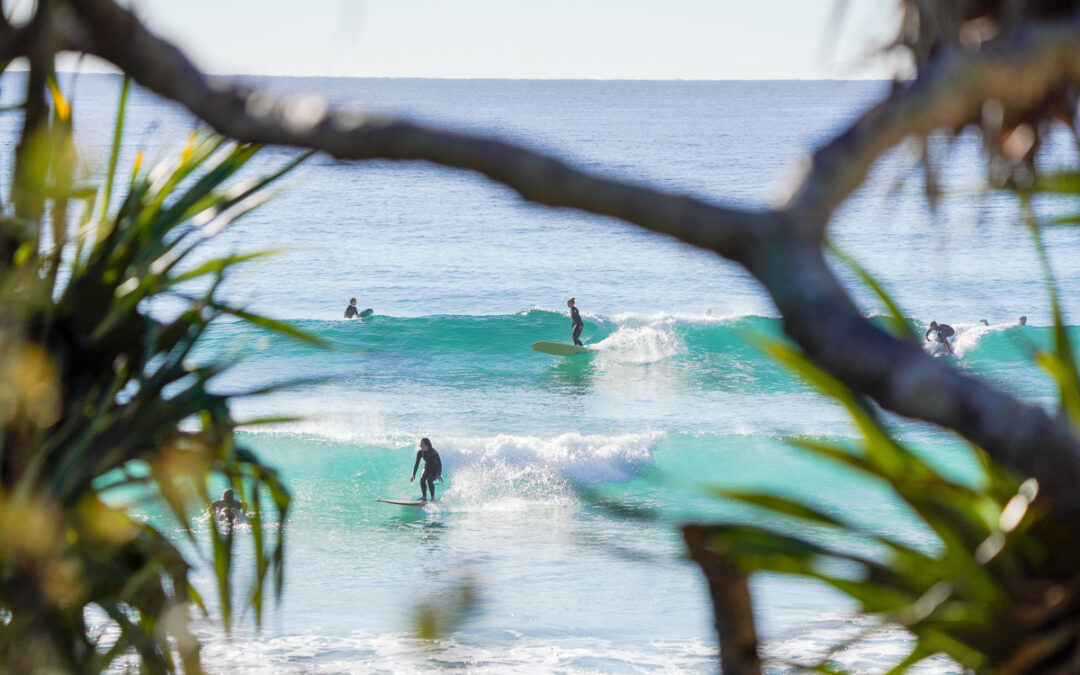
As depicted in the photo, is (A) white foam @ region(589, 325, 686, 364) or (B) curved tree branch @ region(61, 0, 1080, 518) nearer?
(B) curved tree branch @ region(61, 0, 1080, 518)

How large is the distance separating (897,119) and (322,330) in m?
26.1

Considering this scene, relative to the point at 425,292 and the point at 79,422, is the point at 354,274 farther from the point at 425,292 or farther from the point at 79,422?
the point at 79,422

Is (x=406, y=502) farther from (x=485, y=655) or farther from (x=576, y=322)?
(x=576, y=322)

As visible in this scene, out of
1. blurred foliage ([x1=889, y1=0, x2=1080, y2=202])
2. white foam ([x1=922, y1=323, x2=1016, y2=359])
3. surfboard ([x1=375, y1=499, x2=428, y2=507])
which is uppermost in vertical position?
white foam ([x1=922, y1=323, x2=1016, y2=359])

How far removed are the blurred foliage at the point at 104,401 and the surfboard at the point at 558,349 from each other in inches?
924

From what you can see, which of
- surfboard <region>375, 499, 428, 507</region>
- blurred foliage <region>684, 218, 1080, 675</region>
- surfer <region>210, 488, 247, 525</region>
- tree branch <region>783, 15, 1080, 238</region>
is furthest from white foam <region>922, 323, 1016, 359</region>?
tree branch <region>783, 15, 1080, 238</region>

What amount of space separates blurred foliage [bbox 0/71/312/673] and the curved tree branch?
98 cm

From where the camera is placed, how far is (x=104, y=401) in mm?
1984

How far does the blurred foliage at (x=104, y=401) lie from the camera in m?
1.82

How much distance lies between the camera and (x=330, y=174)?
226 feet

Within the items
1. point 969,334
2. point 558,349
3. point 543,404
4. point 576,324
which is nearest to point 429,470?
point 543,404

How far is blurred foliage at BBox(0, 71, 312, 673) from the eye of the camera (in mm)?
1823

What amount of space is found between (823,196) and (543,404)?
21.1 m

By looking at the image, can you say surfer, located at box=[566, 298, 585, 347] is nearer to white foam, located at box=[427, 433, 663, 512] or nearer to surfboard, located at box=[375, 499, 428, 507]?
white foam, located at box=[427, 433, 663, 512]
